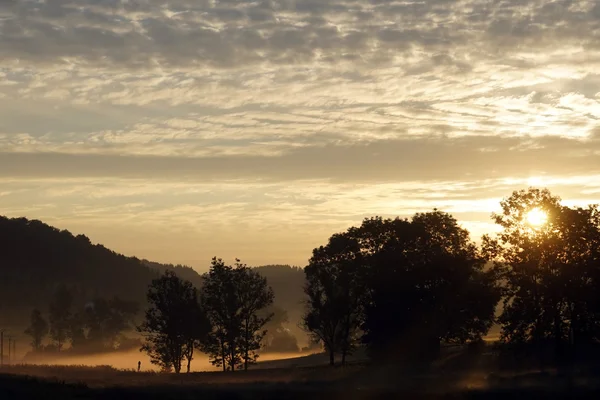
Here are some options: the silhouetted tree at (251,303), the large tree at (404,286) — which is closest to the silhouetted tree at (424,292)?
the large tree at (404,286)

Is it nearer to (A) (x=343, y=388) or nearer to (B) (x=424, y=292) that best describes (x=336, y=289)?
(B) (x=424, y=292)

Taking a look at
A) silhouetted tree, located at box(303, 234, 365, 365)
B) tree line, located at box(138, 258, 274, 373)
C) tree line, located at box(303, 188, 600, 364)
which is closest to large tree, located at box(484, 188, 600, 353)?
tree line, located at box(303, 188, 600, 364)

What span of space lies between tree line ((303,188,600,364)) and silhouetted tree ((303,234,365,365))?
13 centimetres

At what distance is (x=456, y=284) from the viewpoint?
8756 cm

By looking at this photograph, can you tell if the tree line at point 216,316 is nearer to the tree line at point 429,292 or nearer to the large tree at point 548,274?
the tree line at point 429,292

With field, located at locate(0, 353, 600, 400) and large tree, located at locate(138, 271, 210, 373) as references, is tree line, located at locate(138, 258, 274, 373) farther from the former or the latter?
field, located at locate(0, 353, 600, 400)

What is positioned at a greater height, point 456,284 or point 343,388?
point 456,284

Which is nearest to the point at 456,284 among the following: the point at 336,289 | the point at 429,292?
the point at 429,292

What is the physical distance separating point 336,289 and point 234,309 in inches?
590

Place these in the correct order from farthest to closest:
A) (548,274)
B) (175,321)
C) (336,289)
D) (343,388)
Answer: (175,321), (336,289), (548,274), (343,388)

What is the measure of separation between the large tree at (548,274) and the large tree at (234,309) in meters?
32.0

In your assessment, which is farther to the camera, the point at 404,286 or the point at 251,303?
the point at 251,303

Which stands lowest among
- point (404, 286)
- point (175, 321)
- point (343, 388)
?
point (343, 388)

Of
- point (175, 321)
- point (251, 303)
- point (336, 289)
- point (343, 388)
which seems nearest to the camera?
point (343, 388)
